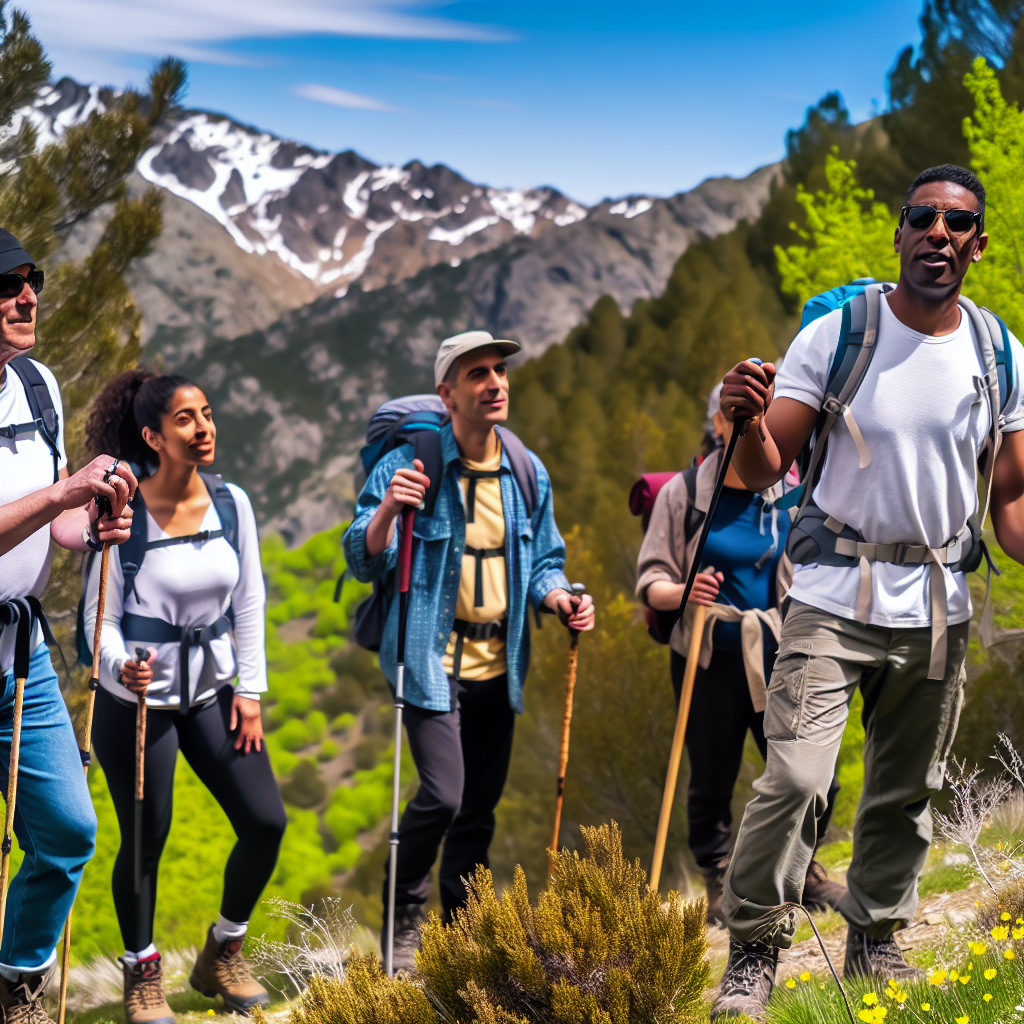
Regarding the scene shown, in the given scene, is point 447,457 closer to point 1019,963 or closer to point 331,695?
point 1019,963

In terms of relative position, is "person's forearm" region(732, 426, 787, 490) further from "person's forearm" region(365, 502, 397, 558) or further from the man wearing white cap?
"person's forearm" region(365, 502, 397, 558)

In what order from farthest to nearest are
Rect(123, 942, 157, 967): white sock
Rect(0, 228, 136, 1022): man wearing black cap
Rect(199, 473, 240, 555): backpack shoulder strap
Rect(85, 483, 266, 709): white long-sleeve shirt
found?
Rect(199, 473, 240, 555): backpack shoulder strap, Rect(123, 942, 157, 967): white sock, Rect(85, 483, 266, 709): white long-sleeve shirt, Rect(0, 228, 136, 1022): man wearing black cap

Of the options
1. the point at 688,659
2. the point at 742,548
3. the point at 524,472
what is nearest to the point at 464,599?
the point at 524,472

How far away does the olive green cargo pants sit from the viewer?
3260 millimetres

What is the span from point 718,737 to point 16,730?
2.73 metres

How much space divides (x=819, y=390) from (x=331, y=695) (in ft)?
241

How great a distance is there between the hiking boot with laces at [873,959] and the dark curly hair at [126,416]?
119 inches

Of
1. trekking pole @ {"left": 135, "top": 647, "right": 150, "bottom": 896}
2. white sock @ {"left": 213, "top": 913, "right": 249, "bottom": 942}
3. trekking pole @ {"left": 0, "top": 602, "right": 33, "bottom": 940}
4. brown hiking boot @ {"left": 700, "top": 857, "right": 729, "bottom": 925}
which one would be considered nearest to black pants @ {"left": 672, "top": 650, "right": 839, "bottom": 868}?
brown hiking boot @ {"left": 700, "top": 857, "right": 729, "bottom": 925}

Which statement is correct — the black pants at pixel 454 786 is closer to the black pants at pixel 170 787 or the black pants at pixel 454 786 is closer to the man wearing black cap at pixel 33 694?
the black pants at pixel 170 787

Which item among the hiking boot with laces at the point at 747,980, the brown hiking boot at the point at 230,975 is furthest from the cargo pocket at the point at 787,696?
the brown hiking boot at the point at 230,975

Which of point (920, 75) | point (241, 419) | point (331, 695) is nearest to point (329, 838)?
point (331, 695)

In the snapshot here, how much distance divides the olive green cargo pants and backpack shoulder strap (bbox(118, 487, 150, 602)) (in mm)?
2343

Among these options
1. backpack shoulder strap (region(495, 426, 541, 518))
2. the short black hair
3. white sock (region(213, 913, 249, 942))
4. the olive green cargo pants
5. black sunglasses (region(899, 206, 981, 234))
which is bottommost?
white sock (region(213, 913, 249, 942))

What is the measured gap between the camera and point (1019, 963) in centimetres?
309
